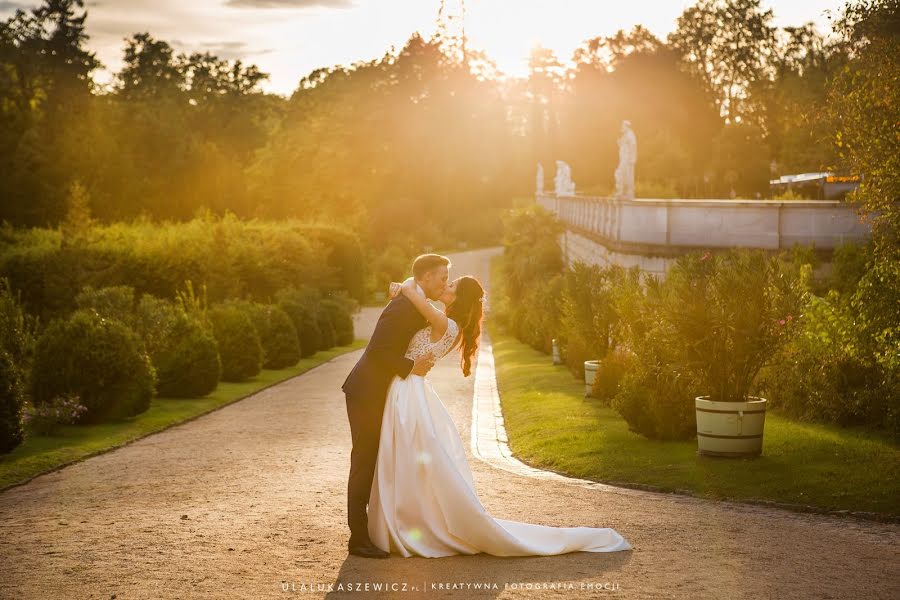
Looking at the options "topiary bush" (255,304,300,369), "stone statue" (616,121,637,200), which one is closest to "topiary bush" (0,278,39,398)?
"topiary bush" (255,304,300,369)

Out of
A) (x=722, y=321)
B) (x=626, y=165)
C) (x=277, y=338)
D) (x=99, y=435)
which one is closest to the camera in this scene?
(x=722, y=321)

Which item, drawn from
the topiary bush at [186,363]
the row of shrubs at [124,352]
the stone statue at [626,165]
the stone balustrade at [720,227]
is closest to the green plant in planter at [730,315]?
the row of shrubs at [124,352]

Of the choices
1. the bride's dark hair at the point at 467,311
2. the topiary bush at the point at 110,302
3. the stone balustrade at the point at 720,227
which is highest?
the stone balustrade at the point at 720,227

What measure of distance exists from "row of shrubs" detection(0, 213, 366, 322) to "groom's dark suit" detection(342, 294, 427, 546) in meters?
20.3

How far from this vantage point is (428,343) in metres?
8.47

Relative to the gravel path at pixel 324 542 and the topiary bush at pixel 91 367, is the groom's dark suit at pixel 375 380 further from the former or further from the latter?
the topiary bush at pixel 91 367

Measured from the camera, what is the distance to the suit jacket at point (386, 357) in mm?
8352

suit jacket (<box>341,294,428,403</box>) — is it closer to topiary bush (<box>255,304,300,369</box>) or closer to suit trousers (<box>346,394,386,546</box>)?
suit trousers (<box>346,394,386,546</box>)

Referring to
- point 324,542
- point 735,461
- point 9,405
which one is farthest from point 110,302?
point 324,542

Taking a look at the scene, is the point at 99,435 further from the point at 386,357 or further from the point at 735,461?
the point at 386,357

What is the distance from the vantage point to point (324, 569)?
774 centimetres

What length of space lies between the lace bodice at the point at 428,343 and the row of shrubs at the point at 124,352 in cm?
750

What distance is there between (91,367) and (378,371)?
10387mm

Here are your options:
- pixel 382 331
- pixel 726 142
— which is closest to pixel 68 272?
pixel 382 331
